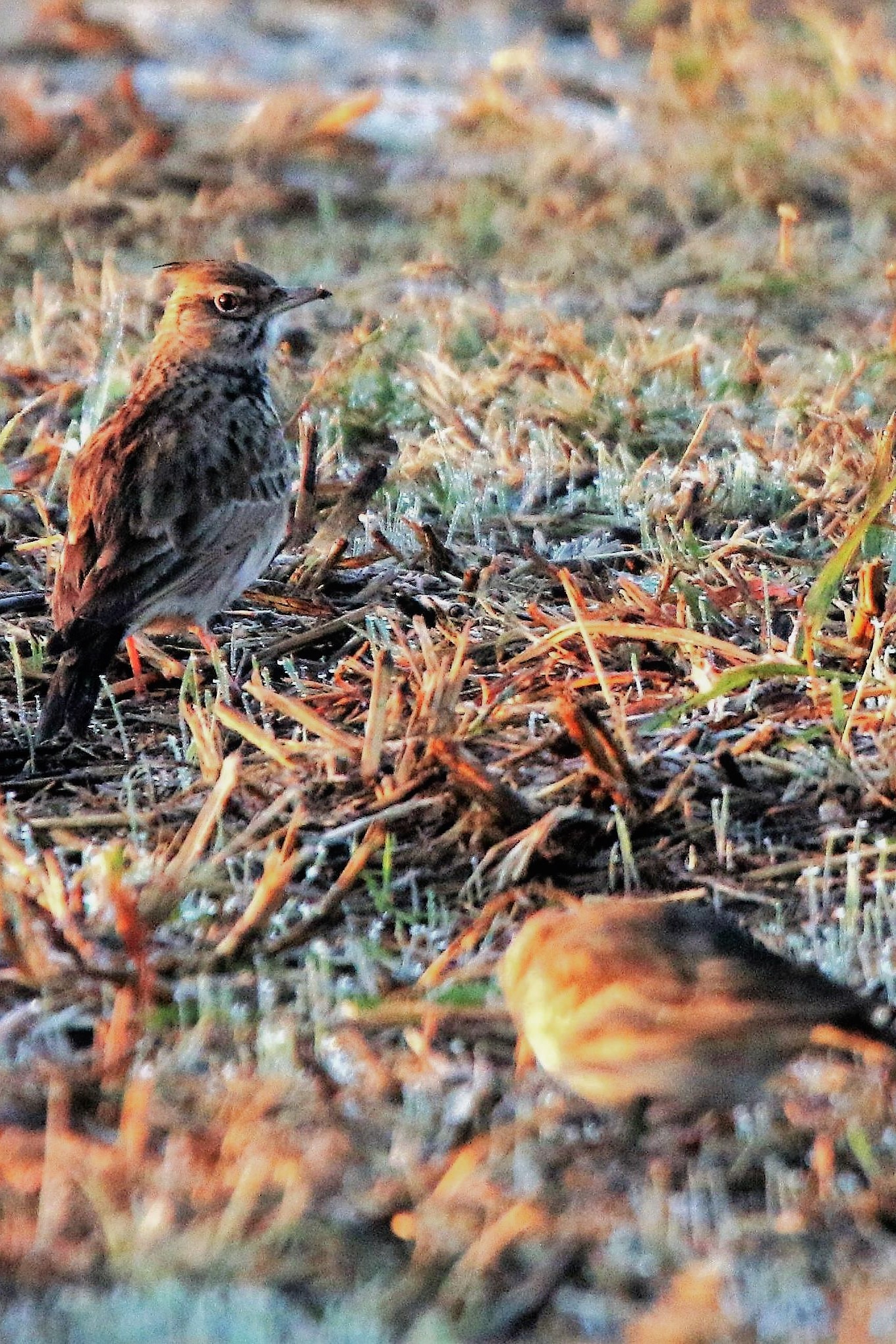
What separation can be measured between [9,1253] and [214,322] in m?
3.97

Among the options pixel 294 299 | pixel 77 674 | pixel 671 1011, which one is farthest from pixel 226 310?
pixel 671 1011

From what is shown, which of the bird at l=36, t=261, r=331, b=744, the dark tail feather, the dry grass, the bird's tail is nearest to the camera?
the dry grass

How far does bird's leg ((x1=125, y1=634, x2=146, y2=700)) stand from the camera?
5316 mm

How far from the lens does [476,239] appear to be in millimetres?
9648

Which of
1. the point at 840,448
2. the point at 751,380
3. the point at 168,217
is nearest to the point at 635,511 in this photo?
the point at 840,448

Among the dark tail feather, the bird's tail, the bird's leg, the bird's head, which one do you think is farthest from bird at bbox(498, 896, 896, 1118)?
the bird's head

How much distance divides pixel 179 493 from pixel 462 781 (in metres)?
1.78

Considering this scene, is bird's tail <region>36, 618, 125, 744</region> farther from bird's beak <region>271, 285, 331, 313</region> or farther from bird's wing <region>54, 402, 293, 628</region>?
bird's beak <region>271, 285, 331, 313</region>

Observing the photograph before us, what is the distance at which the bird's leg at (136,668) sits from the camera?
17.4 feet

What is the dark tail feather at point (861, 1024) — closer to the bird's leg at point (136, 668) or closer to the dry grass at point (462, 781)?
the dry grass at point (462, 781)

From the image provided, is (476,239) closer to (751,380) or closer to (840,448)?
(751,380)

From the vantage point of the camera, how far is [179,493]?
5613 mm

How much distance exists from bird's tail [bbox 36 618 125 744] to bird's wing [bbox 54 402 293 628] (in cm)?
4

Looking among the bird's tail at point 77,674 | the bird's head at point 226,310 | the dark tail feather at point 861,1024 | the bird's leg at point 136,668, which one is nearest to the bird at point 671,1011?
the dark tail feather at point 861,1024
